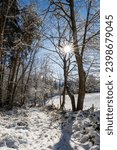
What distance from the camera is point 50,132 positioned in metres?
9.44

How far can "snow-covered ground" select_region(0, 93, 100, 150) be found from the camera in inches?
311

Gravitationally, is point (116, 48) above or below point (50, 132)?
above

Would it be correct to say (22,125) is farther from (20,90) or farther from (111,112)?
(20,90)

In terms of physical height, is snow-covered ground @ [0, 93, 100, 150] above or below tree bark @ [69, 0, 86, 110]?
below

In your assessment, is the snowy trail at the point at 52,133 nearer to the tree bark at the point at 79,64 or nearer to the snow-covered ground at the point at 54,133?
the snow-covered ground at the point at 54,133

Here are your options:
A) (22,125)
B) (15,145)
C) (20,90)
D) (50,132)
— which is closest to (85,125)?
(50,132)

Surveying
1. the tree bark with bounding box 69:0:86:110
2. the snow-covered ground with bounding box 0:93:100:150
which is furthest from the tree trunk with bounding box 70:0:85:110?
the snow-covered ground with bounding box 0:93:100:150

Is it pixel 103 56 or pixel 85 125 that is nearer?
pixel 103 56

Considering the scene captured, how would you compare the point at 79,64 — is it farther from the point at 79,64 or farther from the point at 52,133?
the point at 52,133

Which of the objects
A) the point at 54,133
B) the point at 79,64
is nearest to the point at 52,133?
the point at 54,133

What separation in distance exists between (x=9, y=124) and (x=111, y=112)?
472cm

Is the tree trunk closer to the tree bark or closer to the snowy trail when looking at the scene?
the tree bark

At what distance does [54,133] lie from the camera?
934 cm

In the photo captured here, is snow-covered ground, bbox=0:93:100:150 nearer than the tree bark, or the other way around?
snow-covered ground, bbox=0:93:100:150
